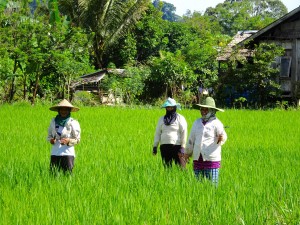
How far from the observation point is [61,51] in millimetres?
18891

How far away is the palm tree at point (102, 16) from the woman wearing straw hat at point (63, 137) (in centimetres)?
1955

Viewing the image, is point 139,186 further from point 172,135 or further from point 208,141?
point 172,135

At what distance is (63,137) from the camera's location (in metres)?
5.44

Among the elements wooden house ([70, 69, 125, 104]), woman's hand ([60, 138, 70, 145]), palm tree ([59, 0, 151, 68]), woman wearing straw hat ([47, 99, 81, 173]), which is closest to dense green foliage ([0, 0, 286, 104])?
palm tree ([59, 0, 151, 68])

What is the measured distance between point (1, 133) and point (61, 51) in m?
8.89

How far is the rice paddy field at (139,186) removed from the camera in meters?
3.78

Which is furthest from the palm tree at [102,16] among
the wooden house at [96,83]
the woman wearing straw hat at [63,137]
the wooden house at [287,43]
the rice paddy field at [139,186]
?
the woman wearing straw hat at [63,137]

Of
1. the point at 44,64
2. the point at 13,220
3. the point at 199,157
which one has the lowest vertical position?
the point at 13,220

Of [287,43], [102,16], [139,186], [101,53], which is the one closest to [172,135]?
[139,186]

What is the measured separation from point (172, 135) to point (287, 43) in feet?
47.8

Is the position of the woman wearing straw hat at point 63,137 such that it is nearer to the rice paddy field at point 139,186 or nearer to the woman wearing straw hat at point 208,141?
the rice paddy field at point 139,186

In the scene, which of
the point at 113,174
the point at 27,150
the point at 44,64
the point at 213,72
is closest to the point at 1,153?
the point at 27,150

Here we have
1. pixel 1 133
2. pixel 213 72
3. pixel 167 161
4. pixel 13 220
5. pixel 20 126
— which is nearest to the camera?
pixel 13 220

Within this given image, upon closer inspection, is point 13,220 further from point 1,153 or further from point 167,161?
point 1,153
